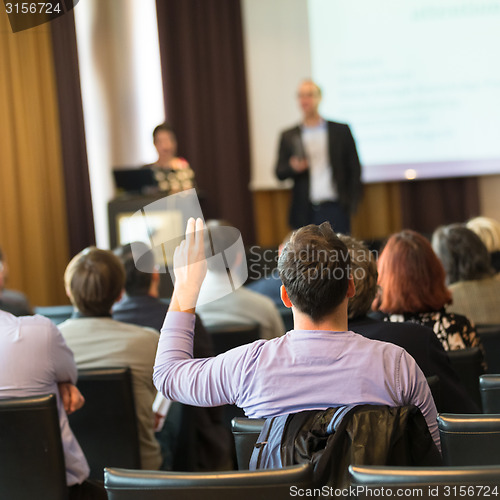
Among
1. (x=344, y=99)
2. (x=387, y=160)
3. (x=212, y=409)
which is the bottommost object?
Result: (x=212, y=409)

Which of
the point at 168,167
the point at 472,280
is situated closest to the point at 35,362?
the point at 472,280

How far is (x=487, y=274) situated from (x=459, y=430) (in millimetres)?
1789

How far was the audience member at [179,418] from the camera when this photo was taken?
2.93 metres

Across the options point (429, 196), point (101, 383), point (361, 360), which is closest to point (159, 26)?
point (429, 196)

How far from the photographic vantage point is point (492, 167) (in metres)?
6.64

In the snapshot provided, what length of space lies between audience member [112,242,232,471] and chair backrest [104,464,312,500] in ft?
4.86

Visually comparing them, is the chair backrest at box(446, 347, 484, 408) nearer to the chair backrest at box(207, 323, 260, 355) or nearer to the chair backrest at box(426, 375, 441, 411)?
the chair backrest at box(426, 375, 441, 411)

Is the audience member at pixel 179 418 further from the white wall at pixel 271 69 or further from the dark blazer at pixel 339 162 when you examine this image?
the white wall at pixel 271 69

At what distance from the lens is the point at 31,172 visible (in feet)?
21.6

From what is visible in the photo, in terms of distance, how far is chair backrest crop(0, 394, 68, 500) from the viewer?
194 cm

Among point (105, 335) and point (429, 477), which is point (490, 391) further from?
point (105, 335)

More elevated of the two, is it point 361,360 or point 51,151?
point 51,151

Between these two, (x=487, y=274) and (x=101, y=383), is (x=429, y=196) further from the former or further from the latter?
(x=101, y=383)

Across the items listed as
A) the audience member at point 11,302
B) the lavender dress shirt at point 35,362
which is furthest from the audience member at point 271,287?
the lavender dress shirt at point 35,362
